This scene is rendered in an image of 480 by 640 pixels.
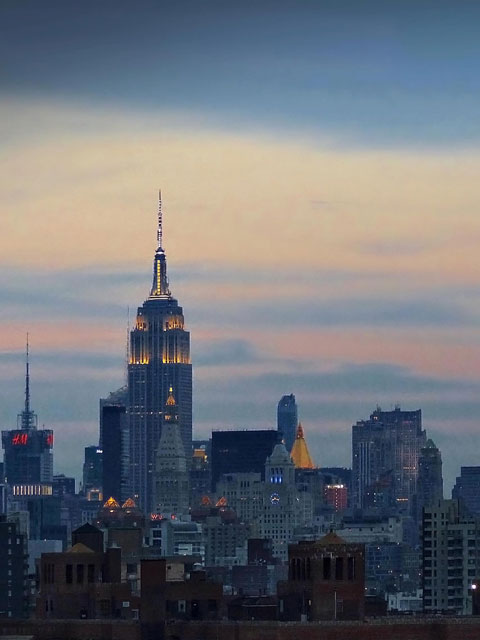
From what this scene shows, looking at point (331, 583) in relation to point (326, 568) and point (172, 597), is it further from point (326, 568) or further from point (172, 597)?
point (172, 597)

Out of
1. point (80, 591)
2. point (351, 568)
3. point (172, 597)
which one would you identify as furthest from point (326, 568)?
point (80, 591)

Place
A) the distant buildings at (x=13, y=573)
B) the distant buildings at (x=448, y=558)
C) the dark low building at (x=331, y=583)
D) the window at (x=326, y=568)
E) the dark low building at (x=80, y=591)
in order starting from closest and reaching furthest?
the dark low building at (x=331, y=583) < the window at (x=326, y=568) < the dark low building at (x=80, y=591) < the distant buildings at (x=13, y=573) < the distant buildings at (x=448, y=558)

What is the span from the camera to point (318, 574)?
118312mm

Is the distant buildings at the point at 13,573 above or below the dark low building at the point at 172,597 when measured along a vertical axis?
above

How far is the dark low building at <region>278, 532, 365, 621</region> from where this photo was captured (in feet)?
385

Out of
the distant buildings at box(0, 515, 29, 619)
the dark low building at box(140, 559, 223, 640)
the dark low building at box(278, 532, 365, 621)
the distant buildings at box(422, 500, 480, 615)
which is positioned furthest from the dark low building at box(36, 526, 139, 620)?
the distant buildings at box(422, 500, 480, 615)

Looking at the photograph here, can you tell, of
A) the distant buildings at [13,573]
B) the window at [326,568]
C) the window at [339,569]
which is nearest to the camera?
the window at [339,569]

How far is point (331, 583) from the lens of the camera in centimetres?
11794

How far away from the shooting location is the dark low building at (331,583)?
117 metres

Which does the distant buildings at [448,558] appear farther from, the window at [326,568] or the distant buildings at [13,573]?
the window at [326,568]

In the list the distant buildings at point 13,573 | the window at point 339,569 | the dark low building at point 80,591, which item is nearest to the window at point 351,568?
the window at point 339,569

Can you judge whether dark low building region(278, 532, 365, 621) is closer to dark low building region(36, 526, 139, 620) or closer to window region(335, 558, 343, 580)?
window region(335, 558, 343, 580)

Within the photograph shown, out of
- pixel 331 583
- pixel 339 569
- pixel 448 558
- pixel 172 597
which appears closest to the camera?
pixel 339 569

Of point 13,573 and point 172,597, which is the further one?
point 13,573
